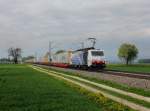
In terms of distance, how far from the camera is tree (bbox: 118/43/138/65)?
491ft

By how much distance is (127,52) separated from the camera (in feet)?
491

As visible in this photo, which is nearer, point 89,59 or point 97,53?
point 89,59

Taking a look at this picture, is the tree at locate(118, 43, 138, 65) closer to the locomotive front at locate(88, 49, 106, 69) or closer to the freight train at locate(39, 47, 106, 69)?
the freight train at locate(39, 47, 106, 69)

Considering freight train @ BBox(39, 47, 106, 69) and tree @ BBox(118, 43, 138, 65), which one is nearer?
freight train @ BBox(39, 47, 106, 69)

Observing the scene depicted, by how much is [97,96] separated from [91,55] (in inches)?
1616

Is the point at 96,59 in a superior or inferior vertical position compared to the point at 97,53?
inferior

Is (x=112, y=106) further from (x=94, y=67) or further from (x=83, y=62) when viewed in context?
(x=83, y=62)

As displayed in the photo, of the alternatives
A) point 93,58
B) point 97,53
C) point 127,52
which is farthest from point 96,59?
point 127,52

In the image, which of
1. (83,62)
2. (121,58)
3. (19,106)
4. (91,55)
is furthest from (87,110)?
(121,58)

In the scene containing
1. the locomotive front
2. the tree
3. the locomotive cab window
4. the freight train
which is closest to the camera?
the locomotive front

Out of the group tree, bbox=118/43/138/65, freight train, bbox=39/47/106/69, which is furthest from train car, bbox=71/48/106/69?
tree, bbox=118/43/138/65

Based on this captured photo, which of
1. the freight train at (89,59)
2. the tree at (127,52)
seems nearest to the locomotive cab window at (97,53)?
the freight train at (89,59)

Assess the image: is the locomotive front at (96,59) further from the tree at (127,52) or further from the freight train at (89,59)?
the tree at (127,52)

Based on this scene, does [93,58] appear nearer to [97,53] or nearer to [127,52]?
[97,53]
